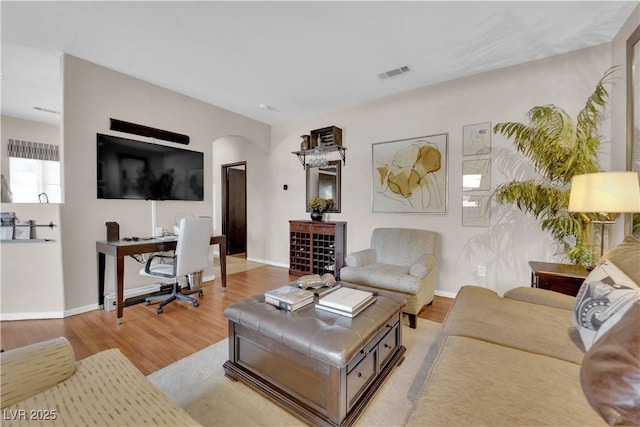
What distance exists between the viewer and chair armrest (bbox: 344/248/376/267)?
2922 mm

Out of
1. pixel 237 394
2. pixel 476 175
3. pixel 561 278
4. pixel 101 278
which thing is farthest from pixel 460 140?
pixel 101 278

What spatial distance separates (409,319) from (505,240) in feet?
5.01

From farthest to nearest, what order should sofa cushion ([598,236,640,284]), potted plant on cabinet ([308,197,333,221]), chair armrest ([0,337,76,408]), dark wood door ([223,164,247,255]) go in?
dark wood door ([223,164,247,255]) < potted plant on cabinet ([308,197,333,221]) < sofa cushion ([598,236,640,284]) < chair armrest ([0,337,76,408])

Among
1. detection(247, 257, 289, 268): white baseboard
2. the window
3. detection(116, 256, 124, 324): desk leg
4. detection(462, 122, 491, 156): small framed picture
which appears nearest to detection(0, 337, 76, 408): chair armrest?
detection(116, 256, 124, 324): desk leg

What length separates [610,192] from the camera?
166 cm

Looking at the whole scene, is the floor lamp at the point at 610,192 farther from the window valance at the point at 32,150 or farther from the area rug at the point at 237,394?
the window valance at the point at 32,150

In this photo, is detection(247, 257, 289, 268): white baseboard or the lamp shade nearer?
the lamp shade

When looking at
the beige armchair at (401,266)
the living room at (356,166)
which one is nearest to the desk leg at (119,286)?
the living room at (356,166)

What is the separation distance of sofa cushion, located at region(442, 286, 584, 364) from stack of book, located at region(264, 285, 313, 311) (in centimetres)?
84

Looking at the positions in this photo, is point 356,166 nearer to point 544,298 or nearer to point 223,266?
point 223,266

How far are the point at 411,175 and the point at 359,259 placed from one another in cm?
142

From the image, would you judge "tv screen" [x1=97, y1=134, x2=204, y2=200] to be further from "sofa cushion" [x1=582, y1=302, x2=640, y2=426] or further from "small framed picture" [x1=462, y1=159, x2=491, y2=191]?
"sofa cushion" [x1=582, y1=302, x2=640, y2=426]

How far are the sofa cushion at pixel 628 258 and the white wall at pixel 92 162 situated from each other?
13.9ft

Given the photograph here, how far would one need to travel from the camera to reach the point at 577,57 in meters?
2.58
